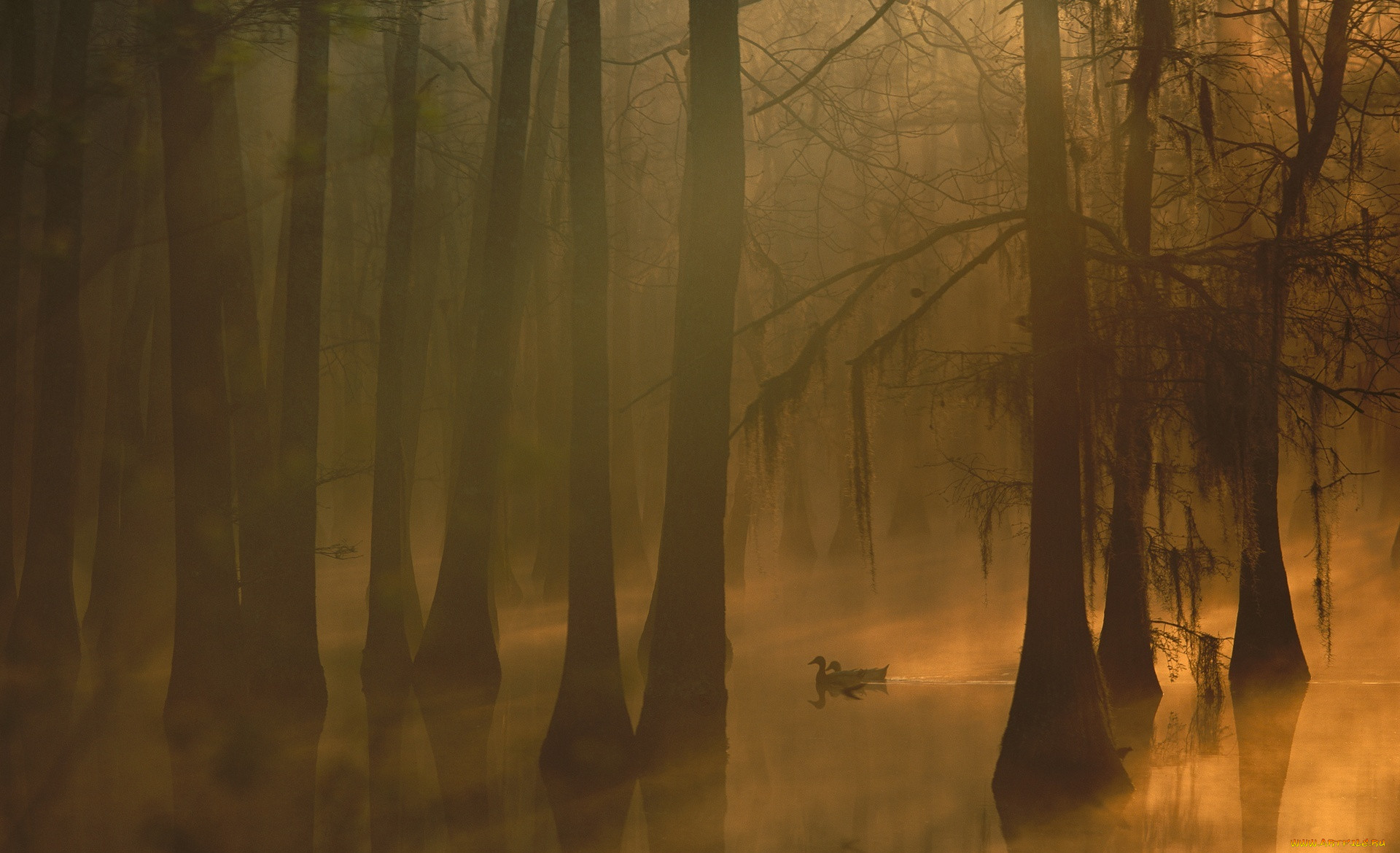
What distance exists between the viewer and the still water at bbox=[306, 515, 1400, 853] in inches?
330

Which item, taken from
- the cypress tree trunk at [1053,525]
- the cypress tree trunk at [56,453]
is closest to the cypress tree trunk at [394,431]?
the cypress tree trunk at [56,453]

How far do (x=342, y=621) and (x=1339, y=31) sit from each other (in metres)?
16.7

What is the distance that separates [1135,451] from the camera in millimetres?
9922

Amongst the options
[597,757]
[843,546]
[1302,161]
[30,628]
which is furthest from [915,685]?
[843,546]

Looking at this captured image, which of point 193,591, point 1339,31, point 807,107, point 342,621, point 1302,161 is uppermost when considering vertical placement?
point 807,107

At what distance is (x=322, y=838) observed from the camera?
866cm

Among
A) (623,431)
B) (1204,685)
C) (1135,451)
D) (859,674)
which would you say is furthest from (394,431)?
(1204,685)

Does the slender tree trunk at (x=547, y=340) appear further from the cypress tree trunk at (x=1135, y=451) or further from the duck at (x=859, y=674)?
the cypress tree trunk at (x=1135, y=451)

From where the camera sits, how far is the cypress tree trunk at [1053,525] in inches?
355

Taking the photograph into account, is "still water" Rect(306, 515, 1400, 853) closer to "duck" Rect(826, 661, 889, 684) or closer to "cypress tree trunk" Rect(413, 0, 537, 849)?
"duck" Rect(826, 661, 889, 684)

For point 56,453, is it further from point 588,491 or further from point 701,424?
point 701,424

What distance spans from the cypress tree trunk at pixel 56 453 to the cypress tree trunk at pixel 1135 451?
10690 mm

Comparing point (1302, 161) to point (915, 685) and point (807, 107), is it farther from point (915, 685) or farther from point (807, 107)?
point (807, 107)

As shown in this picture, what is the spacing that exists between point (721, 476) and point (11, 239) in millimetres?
9217
